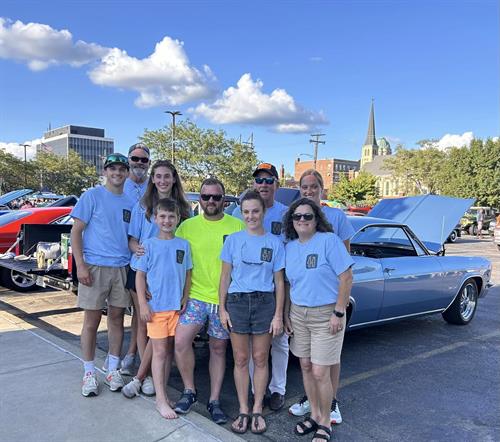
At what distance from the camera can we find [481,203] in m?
47.2

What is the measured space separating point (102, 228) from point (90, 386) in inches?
47.9

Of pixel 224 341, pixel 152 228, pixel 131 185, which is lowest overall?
pixel 224 341

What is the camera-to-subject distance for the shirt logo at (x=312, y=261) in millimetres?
2936

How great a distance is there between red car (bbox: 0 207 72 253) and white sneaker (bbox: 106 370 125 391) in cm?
524

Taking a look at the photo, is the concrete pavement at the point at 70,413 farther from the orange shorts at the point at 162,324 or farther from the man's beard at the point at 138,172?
the man's beard at the point at 138,172

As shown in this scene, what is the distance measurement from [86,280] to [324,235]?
6.05ft

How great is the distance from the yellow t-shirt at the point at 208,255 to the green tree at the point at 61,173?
5803cm

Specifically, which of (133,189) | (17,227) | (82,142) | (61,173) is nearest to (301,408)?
(133,189)

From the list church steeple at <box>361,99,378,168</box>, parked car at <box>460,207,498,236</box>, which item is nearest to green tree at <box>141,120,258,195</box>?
parked car at <box>460,207,498,236</box>

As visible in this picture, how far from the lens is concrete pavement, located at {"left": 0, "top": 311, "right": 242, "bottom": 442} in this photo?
292 centimetres

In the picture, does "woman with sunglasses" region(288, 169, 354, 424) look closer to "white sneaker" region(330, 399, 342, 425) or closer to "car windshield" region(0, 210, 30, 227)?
"white sneaker" region(330, 399, 342, 425)

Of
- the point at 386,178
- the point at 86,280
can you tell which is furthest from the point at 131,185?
the point at 386,178

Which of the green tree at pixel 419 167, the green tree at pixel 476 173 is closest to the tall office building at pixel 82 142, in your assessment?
the green tree at pixel 419 167

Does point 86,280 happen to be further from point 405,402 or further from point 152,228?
point 405,402
